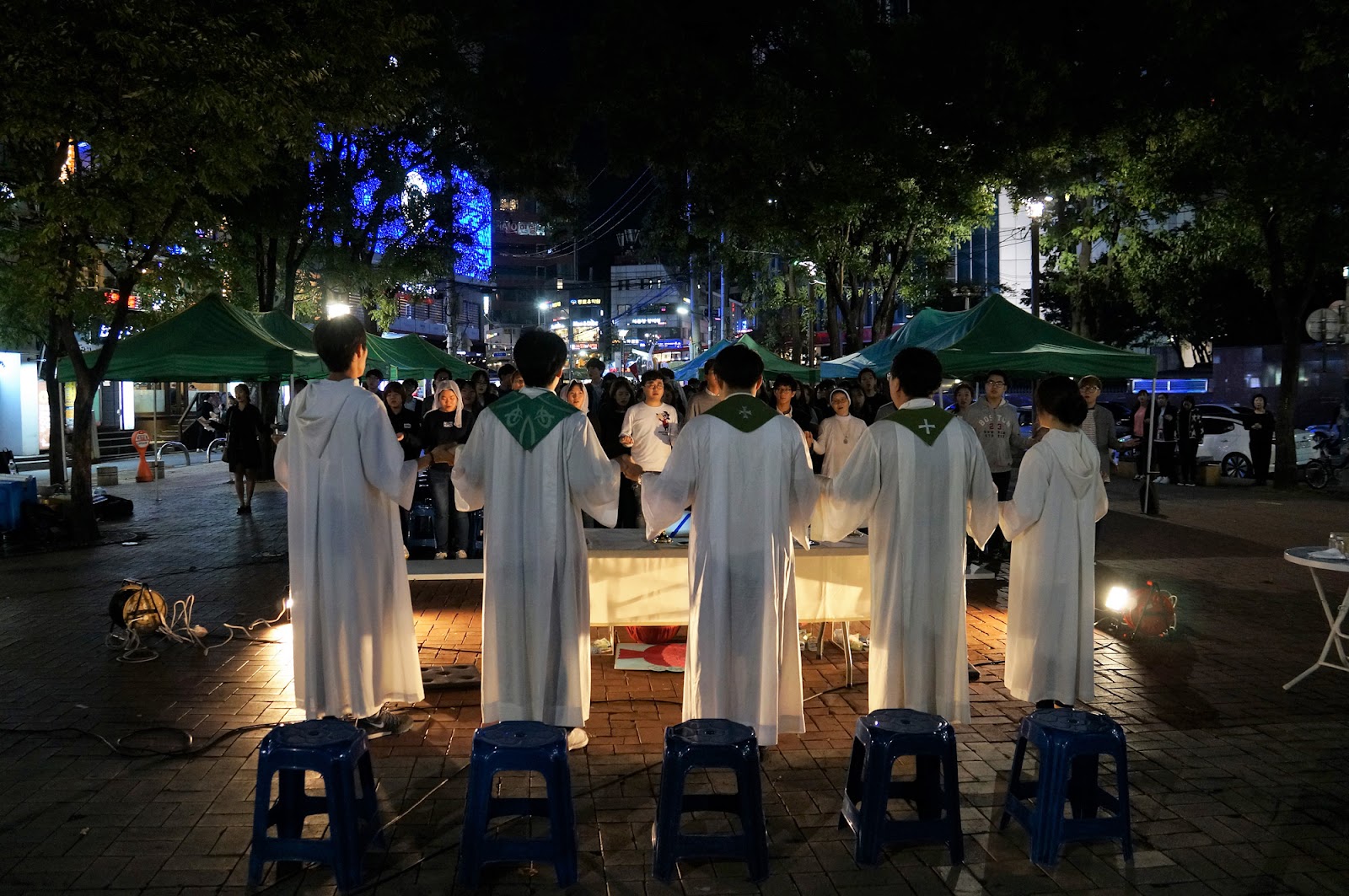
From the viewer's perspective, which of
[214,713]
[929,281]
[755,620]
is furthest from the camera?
[929,281]

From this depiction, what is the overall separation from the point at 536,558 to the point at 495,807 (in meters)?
1.39

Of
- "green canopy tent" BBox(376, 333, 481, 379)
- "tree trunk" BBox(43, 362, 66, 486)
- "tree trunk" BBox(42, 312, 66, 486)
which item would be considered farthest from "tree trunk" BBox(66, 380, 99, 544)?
"tree trunk" BBox(43, 362, 66, 486)

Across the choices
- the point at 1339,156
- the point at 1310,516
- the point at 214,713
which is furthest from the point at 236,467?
the point at 1339,156

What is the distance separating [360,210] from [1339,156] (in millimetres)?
17052

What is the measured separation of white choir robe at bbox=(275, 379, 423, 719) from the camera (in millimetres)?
5043

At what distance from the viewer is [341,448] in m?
A: 5.07

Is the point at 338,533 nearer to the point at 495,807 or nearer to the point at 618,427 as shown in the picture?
the point at 495,807

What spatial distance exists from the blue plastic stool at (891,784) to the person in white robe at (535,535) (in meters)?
1.64

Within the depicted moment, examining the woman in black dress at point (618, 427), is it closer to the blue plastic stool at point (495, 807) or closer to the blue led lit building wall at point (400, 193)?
the blue plastic stool at point (495, 807)

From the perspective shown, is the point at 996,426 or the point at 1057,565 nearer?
the point at 1057,565

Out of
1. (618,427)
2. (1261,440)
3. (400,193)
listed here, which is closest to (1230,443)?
(1261,440)

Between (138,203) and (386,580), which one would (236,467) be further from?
(386,580)

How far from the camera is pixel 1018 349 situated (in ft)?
37.1

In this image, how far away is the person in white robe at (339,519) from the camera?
199 inches
